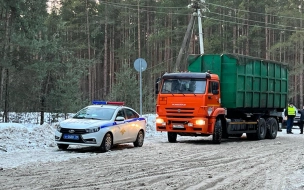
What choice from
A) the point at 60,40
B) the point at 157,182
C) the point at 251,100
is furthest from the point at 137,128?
the point at 60,40

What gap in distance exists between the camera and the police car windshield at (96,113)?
16078mm

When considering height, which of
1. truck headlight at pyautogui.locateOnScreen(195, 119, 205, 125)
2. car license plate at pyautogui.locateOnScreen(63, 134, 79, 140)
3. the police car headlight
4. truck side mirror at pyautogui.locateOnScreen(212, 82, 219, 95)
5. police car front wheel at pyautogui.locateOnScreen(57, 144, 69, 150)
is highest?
truck side mirror at pyautogui.locateOnScreen(212, 82, 219, 95)

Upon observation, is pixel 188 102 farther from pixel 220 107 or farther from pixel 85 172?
pixel 85 172

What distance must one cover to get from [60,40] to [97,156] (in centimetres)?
1380

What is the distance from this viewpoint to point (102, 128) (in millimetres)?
15102

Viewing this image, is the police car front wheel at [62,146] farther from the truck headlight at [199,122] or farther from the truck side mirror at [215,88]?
the truck side mirror at [215,88]

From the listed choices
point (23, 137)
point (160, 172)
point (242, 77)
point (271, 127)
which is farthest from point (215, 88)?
point (160, 172)

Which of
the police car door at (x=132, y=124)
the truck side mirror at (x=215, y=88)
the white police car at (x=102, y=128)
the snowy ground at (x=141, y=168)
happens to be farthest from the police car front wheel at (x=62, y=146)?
the truck side mirror at (x=215, y=88)

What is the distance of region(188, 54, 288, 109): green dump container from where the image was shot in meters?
20.0

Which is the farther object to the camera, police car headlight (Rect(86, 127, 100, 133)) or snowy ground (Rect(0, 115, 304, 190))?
police car headlight (Rect(86, 127, 100, 133))

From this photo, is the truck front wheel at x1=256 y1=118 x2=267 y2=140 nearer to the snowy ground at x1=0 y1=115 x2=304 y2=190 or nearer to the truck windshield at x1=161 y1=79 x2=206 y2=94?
the truck windshield at x1=161 y1=79 x2=206 y2=94

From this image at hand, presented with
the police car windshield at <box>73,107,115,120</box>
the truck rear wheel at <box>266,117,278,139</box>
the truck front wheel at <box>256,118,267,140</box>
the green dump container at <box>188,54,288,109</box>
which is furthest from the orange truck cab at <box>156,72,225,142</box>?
the truck rear wheel at <box>266,117,278,139</box>

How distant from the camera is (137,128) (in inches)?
685

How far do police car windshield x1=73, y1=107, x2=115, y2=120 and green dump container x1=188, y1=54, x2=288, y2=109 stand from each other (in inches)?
230
